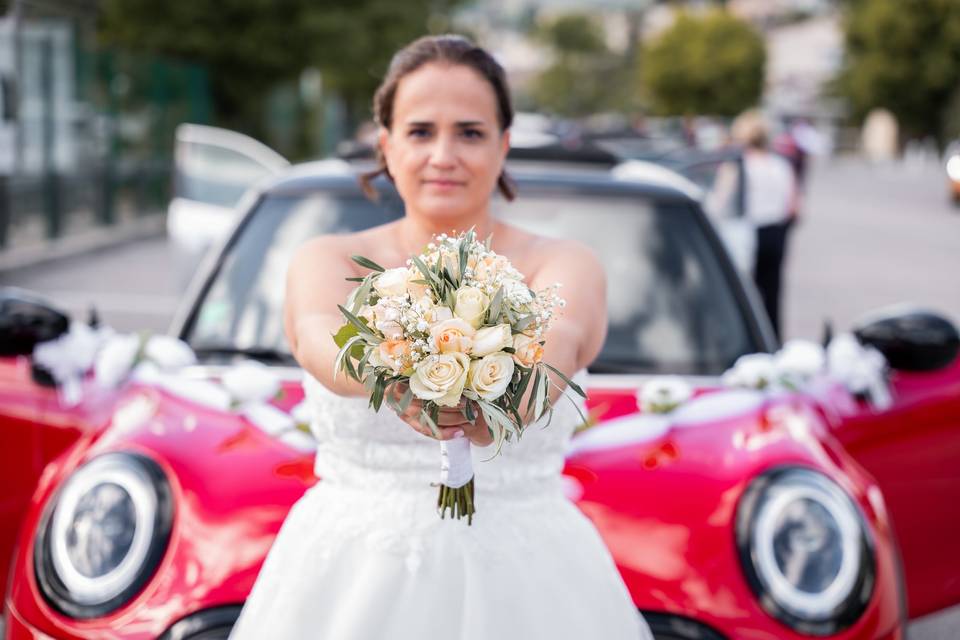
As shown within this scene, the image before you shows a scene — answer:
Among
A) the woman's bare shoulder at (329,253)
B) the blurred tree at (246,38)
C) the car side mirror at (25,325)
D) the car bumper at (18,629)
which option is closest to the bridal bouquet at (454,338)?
the woman's bare shoulder at (329,253)

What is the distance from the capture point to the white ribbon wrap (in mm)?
2049

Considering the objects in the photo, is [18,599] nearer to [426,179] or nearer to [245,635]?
[245,635]

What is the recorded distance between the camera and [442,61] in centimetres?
250

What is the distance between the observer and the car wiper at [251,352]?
11.2ft

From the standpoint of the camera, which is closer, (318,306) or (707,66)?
(318,306)

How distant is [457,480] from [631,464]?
2.91 ft

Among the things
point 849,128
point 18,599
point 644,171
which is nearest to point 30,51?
point 644,171

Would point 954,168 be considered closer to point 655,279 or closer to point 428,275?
point 655,279

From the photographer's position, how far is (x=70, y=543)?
2.62m

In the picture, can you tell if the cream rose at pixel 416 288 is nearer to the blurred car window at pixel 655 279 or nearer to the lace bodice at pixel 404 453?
the lace bodice at pixel 404 453

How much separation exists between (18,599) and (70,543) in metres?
0.17

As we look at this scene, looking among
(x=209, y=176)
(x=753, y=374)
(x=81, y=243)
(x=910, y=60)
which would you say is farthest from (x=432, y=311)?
(x=910, y=60)

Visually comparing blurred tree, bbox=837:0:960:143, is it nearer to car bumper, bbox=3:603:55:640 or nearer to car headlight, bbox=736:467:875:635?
car headlight, bbox=736:467:875:635

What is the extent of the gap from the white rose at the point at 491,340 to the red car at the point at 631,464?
2.87ft
